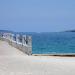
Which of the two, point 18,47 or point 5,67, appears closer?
point 5,67

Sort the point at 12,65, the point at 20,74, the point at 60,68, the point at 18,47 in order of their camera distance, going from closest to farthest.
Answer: the point at 20,74 → the point at 60,68 → the point at 12,65 → the point at 18,47

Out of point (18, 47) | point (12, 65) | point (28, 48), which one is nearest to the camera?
point (12, 65)

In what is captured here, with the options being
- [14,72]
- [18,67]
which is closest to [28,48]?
[18,67]

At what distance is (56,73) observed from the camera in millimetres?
11336

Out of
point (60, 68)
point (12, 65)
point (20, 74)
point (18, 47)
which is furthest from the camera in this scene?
point (18, 47)

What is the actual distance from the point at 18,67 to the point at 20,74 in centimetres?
174

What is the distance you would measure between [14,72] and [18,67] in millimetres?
1239

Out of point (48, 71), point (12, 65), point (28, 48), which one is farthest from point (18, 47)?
point (48, 71)

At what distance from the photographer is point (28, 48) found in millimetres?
19516

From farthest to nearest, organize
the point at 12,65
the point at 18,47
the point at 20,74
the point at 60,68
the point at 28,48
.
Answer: the point at 18,47 → the point at 28,48 → the point at 12,65 → the point at 60,68 → the point at 20,74

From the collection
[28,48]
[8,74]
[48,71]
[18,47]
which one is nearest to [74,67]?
[48,71]

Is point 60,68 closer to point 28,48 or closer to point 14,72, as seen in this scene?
point 14,72

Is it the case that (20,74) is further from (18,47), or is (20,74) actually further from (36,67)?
(18,47)

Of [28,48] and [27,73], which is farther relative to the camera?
[28,48]
